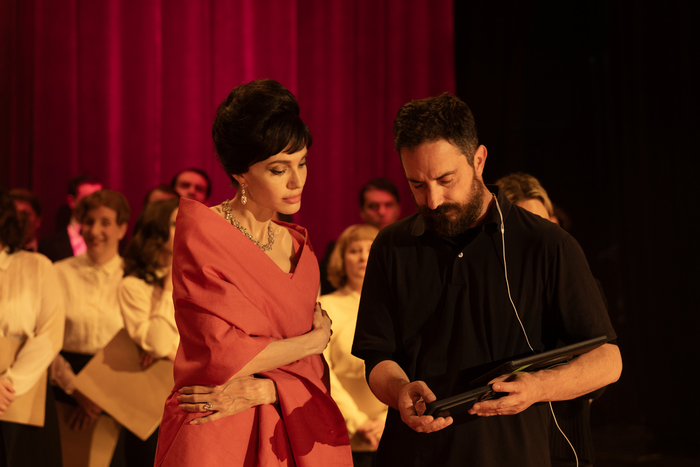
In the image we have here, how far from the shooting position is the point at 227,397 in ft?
4.79

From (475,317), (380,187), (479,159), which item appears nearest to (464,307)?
(475,317)

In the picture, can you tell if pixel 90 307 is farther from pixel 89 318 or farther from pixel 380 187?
pixel 380 187

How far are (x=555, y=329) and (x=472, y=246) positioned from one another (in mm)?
270

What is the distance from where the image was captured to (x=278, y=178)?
1.57 metres

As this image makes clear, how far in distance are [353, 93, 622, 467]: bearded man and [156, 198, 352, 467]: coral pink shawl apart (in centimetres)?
16

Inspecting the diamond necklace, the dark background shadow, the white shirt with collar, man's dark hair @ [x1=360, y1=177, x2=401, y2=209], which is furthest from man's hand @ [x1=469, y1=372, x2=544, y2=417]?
the dark background shadow

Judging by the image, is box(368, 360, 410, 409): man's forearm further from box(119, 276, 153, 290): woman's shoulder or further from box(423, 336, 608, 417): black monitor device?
box(119, 276, 153, 290): woman's shoulder

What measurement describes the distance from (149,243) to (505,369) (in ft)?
6.55

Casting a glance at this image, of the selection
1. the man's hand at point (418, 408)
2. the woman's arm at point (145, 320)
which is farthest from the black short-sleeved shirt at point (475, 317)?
the woman's arm at point (145, 320)

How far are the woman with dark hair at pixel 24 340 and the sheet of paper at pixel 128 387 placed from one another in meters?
0.18

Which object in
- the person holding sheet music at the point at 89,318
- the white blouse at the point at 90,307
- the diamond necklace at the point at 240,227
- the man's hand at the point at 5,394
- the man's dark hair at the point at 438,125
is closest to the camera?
the man's dark hair at the point at 438,125

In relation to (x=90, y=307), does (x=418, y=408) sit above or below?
above

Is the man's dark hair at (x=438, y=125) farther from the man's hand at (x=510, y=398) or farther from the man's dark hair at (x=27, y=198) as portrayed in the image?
the man's dark hair at (x=27, y=198)

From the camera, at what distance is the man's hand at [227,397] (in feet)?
4.75
